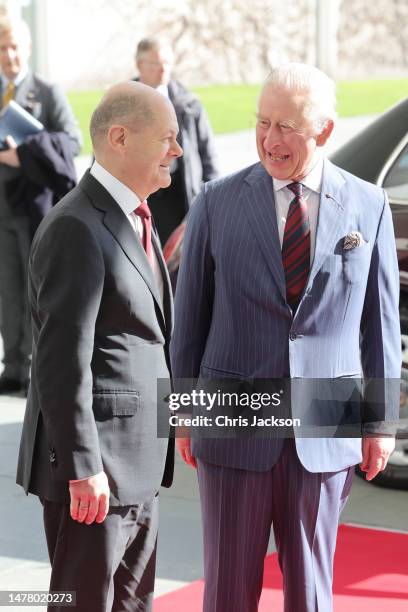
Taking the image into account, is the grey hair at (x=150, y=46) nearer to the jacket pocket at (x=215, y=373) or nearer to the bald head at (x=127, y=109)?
the jacket pocket at (x=215, y=373)

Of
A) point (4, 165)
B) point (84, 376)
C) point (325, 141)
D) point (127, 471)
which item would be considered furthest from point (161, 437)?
point (4, 165)

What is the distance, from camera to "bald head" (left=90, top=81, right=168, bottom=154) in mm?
3113

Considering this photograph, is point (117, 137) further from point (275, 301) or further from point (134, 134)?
point (275, 301)

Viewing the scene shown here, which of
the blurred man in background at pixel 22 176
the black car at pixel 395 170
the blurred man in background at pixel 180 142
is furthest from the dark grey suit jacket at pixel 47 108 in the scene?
the black car at pixel 395 170

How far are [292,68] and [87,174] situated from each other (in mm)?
583

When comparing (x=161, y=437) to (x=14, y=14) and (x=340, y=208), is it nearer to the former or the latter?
(x=340, y=208)

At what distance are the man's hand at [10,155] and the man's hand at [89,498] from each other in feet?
14.3

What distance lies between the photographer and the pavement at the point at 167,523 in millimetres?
4746

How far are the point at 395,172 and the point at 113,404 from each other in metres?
2.53

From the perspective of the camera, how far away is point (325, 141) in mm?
3385

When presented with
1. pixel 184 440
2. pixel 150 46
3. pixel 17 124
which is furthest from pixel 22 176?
pixel 184 440

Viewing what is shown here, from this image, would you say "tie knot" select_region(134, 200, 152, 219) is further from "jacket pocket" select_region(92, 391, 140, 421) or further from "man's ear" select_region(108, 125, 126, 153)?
"jacket pocket" select_region(92, 391, 140, 421)

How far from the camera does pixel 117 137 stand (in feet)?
10.2

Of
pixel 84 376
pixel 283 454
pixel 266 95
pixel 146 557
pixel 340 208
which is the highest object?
pixel 266 95
